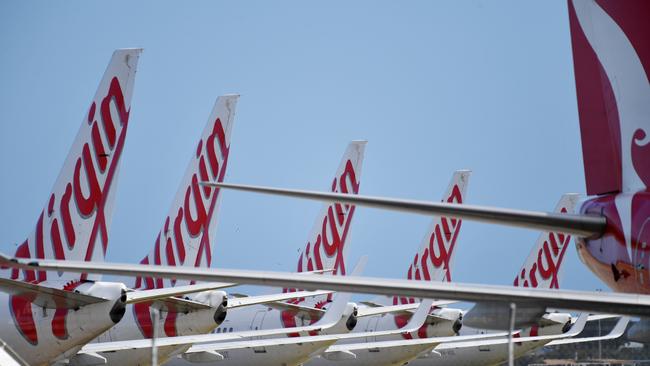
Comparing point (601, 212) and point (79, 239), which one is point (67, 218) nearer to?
point (79, 239)

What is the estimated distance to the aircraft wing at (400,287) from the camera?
6.01m

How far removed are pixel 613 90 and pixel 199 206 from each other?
16.0 metres

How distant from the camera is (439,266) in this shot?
1391 inches

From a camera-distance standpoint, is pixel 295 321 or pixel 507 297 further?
pixel 295 321

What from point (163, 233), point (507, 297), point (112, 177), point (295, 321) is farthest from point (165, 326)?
point (507, 297)

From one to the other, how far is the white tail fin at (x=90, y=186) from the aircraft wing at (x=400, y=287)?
13.0 m

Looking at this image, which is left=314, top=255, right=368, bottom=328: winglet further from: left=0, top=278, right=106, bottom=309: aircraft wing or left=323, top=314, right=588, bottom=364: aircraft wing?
left=0, top=278, right=106, bottom=309: aircraft wing

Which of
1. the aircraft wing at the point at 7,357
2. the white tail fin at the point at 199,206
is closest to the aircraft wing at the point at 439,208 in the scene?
the aircraft wing at the point at 7,357

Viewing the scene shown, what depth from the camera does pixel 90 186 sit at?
19203mm

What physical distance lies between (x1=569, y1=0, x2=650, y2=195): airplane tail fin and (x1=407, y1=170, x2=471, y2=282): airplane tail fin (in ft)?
83.6

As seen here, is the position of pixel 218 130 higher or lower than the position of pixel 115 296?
higher

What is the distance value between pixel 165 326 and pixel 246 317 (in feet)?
30.8

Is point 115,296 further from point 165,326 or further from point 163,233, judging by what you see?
point 163,233

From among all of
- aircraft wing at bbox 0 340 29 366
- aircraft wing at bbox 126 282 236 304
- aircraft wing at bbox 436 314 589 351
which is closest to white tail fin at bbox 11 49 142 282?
aircraft wing at bbox 126 282 236 304
